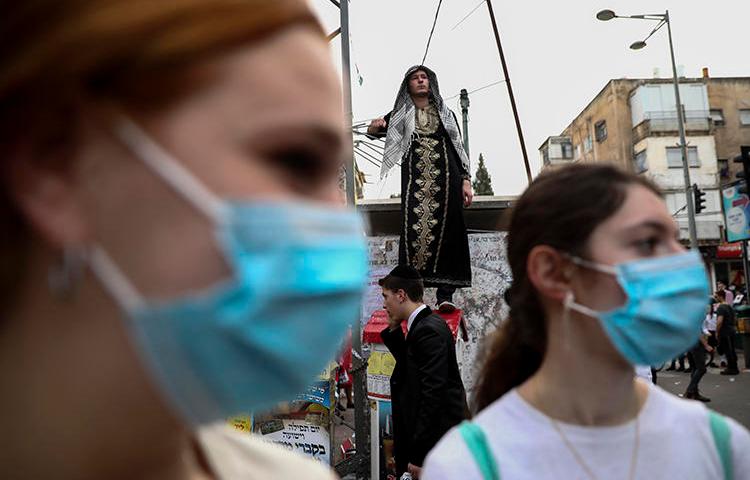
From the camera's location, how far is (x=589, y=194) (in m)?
1.82

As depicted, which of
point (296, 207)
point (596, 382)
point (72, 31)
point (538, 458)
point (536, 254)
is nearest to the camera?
point (72, 31)

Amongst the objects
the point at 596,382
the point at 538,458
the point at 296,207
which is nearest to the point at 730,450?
the point at 596,382

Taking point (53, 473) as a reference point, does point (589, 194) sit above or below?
above

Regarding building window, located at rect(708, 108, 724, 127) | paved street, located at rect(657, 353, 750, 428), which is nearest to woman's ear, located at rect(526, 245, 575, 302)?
paved street, located at rect(657, 353, 750, 428)

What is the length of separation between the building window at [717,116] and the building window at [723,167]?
2533 mm

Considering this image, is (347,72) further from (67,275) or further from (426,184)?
(67,275)

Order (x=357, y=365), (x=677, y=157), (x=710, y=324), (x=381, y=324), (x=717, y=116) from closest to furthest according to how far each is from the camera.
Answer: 1. (x=357, y=365)
2. (x=381, y=324)
3. (x=710, y=324)
4. (x=677, y=157)
5. (x=717, y=116)

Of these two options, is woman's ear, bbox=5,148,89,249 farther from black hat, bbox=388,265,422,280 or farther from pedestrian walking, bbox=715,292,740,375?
pedestrian walking, bbox=715,292,740,375

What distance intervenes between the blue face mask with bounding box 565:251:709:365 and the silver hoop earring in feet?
4.65

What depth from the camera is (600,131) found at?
1683 inches

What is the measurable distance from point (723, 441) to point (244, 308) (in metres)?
1.53

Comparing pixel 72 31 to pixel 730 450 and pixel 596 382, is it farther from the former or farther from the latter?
pixel 730 450

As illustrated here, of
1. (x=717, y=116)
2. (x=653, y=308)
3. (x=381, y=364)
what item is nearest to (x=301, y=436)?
(x=381, y=364)

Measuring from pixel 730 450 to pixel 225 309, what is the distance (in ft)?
5.13
